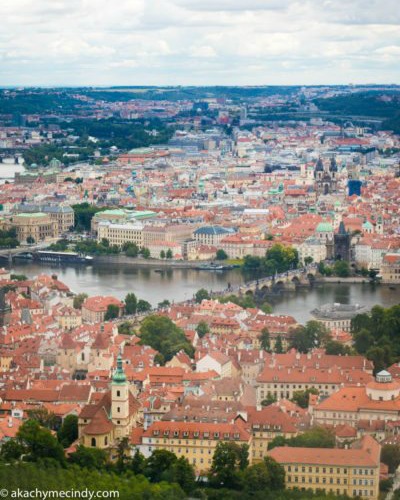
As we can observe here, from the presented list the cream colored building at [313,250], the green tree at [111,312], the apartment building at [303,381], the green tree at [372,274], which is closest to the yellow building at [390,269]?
the green tree at [372,274]

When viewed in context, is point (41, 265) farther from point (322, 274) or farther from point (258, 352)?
point (258, 352)

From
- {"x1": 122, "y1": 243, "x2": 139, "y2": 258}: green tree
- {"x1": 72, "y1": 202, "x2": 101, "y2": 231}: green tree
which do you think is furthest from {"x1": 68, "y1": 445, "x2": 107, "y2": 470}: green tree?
{"x1": 72, "y1": 202, "x2": 101, "y2": 231}: green tree

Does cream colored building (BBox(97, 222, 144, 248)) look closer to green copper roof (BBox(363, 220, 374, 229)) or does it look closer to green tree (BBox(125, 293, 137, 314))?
green copper roof (BBox(363, 220, 374, 229))

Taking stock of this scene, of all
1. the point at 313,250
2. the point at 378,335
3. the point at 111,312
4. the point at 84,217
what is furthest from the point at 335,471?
the point at 84,217

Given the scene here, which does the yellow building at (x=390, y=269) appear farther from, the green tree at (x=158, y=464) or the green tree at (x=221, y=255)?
the green tree at (x=158, y=464)

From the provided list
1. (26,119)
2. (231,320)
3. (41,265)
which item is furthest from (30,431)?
(26,119)
